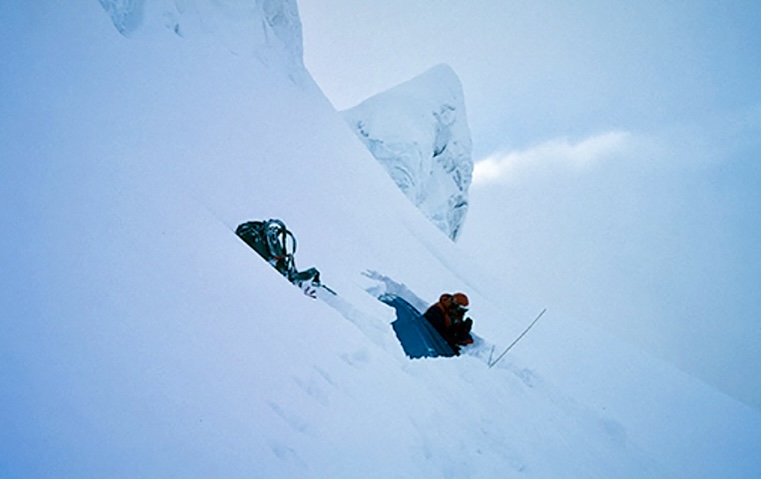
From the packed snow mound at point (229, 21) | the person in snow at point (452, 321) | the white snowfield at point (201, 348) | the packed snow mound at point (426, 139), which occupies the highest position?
the packed snow mound at point (426, 139)

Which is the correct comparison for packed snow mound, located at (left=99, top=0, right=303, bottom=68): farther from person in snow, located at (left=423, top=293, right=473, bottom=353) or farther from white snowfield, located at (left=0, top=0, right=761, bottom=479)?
person in snow, located at (left=423, top=293, right=473, bottom=353)

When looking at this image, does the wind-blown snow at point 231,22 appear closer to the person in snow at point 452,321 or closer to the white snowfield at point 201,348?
the white snowfield at point 201,348

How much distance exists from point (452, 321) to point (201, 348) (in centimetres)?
431

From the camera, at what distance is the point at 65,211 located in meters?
2.31

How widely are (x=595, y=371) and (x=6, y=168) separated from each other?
8963 millimetres

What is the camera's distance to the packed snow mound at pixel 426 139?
2359 cm

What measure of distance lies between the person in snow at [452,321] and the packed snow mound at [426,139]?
17.9 meters

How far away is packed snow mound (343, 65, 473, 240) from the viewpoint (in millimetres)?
23594

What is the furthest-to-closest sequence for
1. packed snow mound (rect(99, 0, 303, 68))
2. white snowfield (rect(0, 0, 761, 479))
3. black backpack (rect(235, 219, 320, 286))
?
packed snow mound (rect(99, 0, 303, 68)), black backpack (rect(235, 219, 320, 286)), white snowfield (rect(0, 0, 761, 479))

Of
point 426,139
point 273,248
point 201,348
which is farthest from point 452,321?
point 426,139

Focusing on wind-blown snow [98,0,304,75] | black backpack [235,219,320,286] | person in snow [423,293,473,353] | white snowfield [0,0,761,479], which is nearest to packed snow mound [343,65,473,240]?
wind-blown snow [98,0,304,75]

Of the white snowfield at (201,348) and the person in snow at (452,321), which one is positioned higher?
the person in snow at (452,321)

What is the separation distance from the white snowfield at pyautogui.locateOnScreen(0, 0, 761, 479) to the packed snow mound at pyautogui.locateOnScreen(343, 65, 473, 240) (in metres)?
16.7

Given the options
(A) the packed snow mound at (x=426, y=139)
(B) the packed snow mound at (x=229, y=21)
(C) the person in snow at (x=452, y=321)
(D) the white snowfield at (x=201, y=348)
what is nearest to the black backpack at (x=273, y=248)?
(D) the white snowfield at (x=201, y=348)
